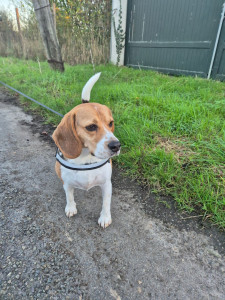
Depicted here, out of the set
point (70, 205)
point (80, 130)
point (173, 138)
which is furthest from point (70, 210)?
point (173, 138)

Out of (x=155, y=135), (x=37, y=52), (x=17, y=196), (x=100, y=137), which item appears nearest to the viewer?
(x=100, y=137)

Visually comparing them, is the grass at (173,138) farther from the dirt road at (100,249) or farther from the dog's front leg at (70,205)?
the dog's front leg at (70,205)

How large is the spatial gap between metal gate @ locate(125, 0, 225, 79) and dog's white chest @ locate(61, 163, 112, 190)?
5797 mm

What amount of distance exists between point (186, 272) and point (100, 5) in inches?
362

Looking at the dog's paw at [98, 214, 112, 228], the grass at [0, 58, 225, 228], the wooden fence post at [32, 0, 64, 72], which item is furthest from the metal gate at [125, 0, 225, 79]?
the dog's paw at [98, 214, 112, 228]

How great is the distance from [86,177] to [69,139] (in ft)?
1.14

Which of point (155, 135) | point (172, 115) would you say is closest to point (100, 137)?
point (155, 135)

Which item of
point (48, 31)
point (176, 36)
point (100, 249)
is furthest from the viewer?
point (176, 36)

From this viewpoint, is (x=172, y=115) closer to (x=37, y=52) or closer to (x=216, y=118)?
(x=216, y=118)

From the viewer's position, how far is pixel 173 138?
102 inches

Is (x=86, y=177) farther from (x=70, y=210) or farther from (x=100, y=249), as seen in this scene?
(x=100, y=249)

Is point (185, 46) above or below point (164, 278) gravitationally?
above

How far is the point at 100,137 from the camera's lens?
147 cm

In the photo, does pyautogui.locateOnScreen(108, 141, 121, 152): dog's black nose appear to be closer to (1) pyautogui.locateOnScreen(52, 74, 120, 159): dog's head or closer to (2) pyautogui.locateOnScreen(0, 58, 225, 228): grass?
(1) pyautogui.locateOnScreen(52, 74, 120, 159): dog's head
